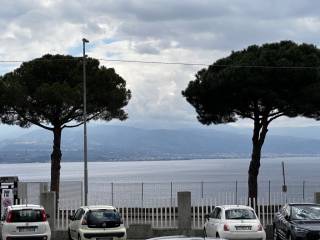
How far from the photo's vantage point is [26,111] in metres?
35.4

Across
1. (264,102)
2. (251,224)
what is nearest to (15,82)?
(264,102)

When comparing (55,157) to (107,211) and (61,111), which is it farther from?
(107,211)

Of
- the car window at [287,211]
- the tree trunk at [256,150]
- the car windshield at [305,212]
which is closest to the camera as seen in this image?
the car windshield at [305,212]

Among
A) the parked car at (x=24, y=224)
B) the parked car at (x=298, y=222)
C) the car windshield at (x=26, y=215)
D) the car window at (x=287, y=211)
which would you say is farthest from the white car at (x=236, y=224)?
the car windshield at (x=26, y=215)

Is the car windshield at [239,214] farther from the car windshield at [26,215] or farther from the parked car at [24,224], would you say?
the car windshield at [26,215]

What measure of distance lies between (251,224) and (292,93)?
14371 millimetres

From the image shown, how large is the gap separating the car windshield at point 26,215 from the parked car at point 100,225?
1316 millimetres

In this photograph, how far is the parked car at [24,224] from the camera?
19.8 m

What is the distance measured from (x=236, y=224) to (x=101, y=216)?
4320 mm

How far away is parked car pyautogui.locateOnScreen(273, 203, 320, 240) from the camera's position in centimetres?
1909

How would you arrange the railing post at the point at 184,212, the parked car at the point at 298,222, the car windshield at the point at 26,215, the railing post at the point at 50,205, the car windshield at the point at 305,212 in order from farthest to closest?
the railing post at the point at 184,212 < the railing post at the point at 50,205 < the car windshield at the point at 305,212 < the car windshield at the point at 26,215 < the parked car at the point at 298,222

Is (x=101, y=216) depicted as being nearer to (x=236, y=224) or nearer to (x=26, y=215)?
(x=26, y=215)

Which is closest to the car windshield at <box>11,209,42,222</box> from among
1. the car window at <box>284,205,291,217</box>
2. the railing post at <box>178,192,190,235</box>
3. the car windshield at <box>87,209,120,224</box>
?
the car windshield at <box>87,209,120,224</box>

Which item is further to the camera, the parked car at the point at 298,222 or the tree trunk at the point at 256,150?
the tree trunk at the point at 256,150
